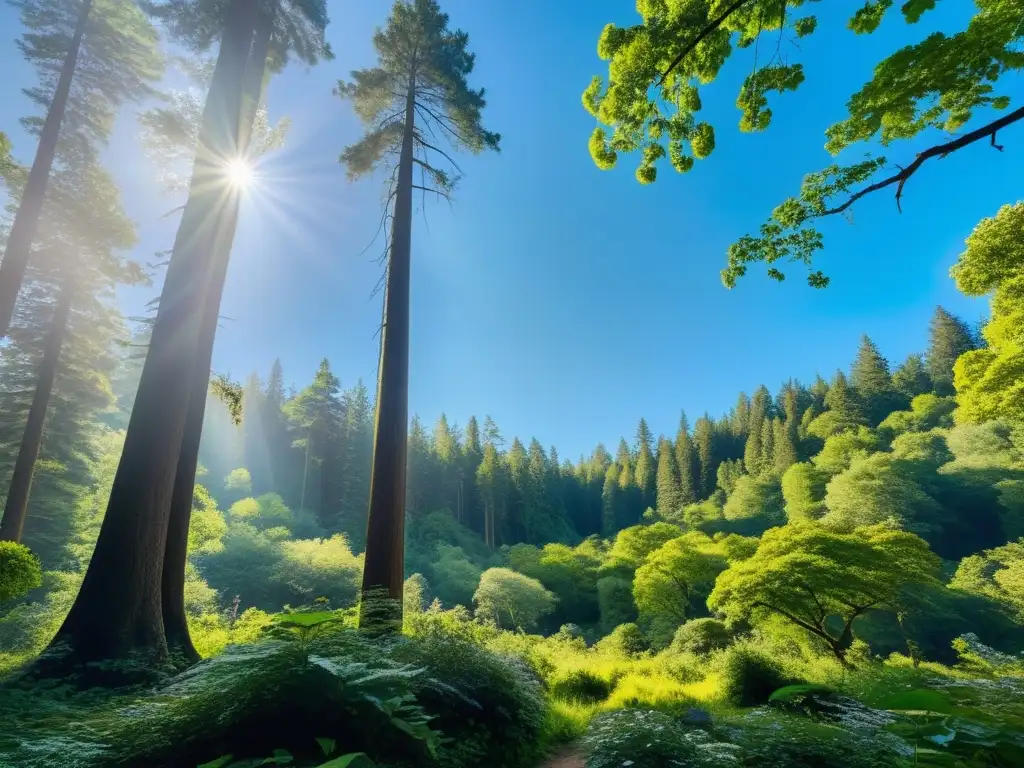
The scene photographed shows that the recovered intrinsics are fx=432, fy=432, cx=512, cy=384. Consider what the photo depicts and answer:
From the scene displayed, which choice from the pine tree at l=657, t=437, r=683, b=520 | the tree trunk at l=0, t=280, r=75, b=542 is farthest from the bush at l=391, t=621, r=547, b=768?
the pine tree at l=657, t=437, r=683, b=520

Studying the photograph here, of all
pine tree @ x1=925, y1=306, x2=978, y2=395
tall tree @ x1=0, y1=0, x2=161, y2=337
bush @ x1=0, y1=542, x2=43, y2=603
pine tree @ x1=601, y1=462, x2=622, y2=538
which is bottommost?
bush @ x1=0, y1=542, x2=43, y2=603

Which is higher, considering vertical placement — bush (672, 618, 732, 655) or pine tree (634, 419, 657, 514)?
pine tree (634, 419, 657, 514)

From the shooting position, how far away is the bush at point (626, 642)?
19.3 m

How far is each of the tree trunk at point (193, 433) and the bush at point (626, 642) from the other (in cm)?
1803

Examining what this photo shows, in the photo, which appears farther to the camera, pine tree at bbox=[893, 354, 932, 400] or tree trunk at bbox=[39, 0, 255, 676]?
pine tree at bbox=[893, 354, 932, 400]

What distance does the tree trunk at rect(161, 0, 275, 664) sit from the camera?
5.33 meters

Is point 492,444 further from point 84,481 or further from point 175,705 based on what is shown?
point 175,705

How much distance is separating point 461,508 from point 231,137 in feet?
147

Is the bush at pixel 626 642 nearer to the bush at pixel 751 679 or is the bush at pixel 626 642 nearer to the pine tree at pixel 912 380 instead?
the bush at pixel 751 679

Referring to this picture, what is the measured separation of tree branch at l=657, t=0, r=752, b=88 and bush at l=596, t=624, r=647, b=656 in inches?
809

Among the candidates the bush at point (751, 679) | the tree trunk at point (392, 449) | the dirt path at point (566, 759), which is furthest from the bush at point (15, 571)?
the bush at point (751, 679)

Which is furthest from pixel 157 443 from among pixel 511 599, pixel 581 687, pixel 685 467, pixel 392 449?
pixel 685 467

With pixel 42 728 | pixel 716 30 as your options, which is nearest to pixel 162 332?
pixel 42 728

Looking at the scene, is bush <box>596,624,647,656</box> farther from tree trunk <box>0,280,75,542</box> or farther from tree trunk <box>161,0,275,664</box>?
tree trunk <box>0,280,75,542</box>
